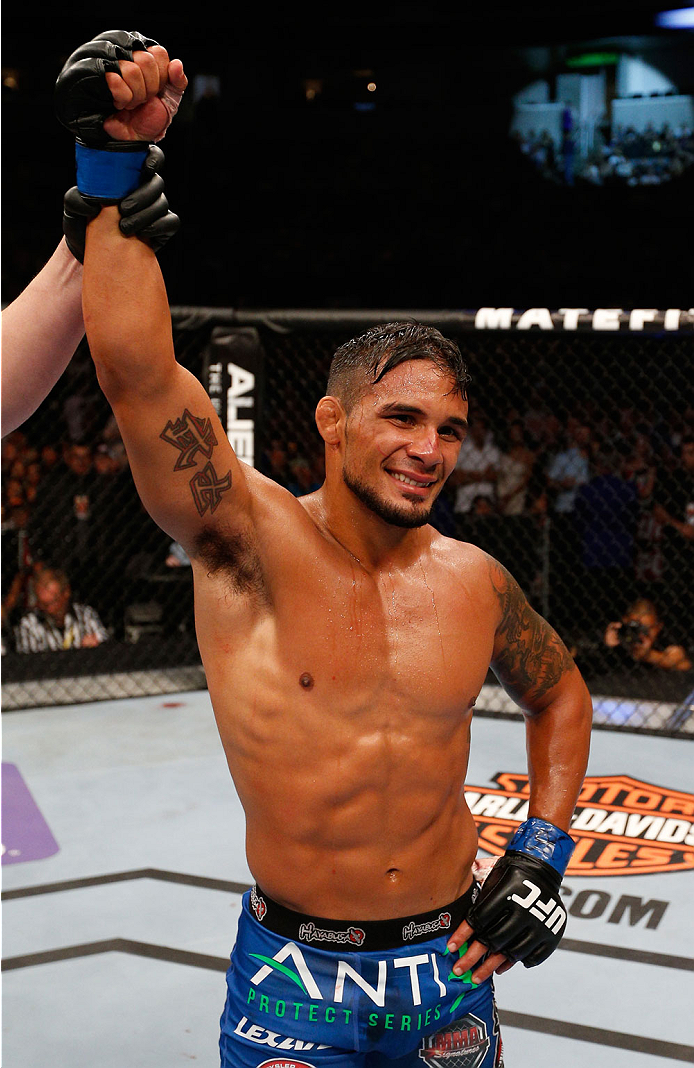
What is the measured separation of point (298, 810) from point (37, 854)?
1978 mm

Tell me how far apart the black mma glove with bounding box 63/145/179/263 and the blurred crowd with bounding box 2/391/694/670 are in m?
3.51

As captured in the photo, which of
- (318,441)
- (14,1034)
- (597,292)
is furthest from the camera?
(597,292)

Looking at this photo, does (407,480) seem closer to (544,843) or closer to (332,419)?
(332,419)

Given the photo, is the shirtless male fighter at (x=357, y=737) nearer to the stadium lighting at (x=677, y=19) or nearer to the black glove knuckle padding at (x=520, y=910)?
the black glove knuckle padding at (x=520, y=910)

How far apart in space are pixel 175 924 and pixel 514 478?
12.6ft

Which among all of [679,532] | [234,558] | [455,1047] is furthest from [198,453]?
[679,532]

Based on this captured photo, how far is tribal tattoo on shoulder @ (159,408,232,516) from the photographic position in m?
1.21

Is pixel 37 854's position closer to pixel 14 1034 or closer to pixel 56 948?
pixel 56 948

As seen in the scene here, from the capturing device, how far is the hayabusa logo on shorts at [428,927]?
1.47m

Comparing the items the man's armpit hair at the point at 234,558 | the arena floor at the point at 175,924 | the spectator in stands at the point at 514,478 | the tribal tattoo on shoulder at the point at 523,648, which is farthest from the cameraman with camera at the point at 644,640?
the man's armpit hair at the point at 234,558

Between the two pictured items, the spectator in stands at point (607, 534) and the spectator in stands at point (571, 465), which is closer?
the spectator in stands at point (607, 534)

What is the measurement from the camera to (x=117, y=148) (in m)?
1.05

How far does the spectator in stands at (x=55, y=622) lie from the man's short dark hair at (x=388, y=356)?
3830 mm

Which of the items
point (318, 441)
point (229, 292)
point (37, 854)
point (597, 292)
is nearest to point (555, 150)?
point (597, 292)
